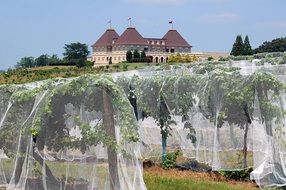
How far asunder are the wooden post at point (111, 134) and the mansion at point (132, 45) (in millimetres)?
80470

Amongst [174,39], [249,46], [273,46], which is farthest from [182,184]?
[174,39]

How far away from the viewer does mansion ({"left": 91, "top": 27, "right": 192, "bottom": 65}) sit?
293ft

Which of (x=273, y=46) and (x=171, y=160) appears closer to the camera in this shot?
(x=171, y=160)

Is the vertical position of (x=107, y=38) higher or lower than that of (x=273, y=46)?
higher

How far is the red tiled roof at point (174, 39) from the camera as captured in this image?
9538 centimetres

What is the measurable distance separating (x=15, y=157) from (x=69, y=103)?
1.08 m

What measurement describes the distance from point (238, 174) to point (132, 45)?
82.7 metres

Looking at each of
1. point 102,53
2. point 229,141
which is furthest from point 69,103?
point 102,53

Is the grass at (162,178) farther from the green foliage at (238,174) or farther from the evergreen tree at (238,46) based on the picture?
the evergreen tree at (238,46)

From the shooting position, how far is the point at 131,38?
91.1 meters

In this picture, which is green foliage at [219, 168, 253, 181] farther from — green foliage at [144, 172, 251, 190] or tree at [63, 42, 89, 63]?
tree at [63, 42, 89, 63]

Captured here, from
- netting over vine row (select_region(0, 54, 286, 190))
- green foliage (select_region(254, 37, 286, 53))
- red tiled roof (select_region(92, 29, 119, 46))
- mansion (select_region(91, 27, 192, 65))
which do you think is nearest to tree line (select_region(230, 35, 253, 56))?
green foliage (select_region(254, 37, 286, 53))

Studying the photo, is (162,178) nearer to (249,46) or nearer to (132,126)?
(132,126)

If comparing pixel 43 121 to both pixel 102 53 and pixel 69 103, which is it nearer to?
pixel 69 103
